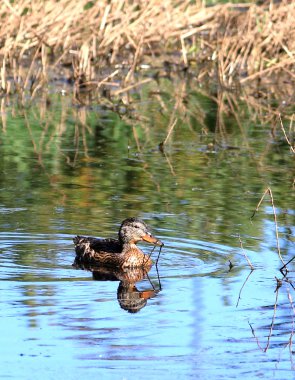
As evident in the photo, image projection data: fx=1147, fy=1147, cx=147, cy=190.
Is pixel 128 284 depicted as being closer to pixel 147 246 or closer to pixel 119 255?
pixel 119 255

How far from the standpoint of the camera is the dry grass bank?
17.2 metres

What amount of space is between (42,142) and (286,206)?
4136mm

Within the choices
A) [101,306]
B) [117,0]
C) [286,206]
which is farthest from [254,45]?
[101,306]

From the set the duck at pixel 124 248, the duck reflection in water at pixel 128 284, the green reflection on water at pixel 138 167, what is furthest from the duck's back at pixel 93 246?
the green reflection on water at pixel 138 167

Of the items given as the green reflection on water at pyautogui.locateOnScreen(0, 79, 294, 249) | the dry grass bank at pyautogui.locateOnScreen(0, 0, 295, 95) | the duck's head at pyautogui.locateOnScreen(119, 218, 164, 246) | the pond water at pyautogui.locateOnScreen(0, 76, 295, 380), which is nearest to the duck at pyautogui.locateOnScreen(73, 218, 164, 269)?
the duck's head at pyautogui.locateOnScreen(119, 218, 164, 246)

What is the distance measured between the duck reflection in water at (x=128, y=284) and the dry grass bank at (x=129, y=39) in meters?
7.78

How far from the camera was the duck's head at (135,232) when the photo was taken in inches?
356

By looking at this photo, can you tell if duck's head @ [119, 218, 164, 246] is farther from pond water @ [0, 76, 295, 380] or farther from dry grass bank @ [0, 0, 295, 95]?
dry grass bank @ [0, 0, 295, 95]

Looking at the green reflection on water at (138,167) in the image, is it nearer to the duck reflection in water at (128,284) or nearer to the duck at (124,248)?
the duck at (124,248)

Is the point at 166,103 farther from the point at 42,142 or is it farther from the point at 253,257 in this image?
the point at 253,257

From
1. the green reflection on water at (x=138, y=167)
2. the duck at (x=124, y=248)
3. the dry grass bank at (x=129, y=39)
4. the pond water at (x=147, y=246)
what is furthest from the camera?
the dry grass bank at (x=129, y=39)

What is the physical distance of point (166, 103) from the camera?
1680 cm

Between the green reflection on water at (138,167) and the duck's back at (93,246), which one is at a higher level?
the duck's back at (93,246)

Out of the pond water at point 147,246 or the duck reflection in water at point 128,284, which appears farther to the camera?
the duck reflection in water at point 128,284
